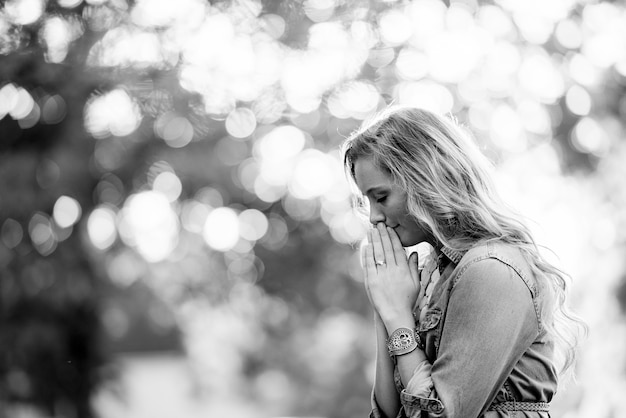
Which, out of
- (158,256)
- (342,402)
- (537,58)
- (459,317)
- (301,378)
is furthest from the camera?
(301,378)

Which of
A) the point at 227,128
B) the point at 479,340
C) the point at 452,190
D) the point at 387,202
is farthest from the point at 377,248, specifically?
the point at 227,128

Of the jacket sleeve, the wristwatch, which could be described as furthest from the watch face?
the jacket sleeve

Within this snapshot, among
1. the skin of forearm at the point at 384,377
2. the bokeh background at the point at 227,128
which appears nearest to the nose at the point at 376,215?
the skin of forearm at the point at 384,377

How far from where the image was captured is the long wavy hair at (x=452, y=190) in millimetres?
2100

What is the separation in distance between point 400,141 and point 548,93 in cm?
532

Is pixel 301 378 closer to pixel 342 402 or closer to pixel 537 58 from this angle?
pixel 342 402

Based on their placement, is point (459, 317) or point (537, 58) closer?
point (459, 317)

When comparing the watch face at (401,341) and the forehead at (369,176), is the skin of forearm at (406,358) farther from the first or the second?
the forehead at (369,176)

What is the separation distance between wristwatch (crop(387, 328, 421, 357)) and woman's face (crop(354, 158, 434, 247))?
0.28m

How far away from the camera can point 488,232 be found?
211 cm

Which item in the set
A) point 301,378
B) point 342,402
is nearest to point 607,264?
point 342,402

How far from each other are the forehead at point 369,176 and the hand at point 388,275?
12 cm

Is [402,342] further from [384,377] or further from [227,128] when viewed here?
[227,128]

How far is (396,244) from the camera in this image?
2.26 meters
